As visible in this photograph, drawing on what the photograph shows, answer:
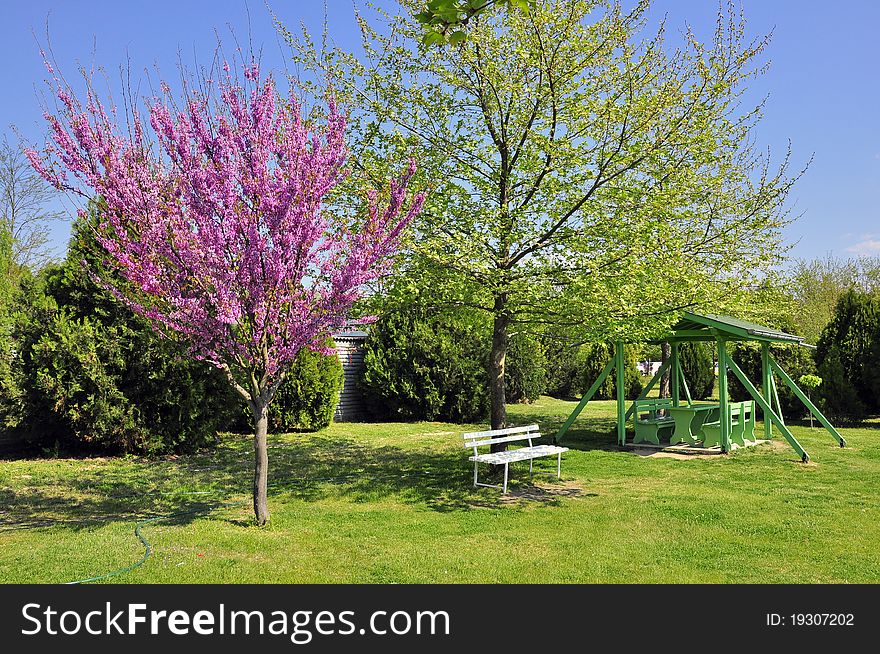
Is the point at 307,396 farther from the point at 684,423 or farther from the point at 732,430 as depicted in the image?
the point at 732,430

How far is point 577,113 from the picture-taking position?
8195mm

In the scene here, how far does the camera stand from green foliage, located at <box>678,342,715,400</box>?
22.7 metres

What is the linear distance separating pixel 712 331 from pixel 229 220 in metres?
9.25

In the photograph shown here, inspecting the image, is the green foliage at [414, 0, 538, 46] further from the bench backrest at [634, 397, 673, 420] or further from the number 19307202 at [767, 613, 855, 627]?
the bench backrest at [634, 397, 673, 420]

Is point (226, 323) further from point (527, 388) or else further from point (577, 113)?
point (527, 388)

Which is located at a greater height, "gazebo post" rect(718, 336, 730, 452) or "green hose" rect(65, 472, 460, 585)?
"gazebo post" rect(718, 336, 730, 452)

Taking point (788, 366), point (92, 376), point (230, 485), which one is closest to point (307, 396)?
point (92, 376)

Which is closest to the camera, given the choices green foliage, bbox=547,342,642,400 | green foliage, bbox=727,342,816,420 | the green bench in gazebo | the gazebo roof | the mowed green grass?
the mowed green grass

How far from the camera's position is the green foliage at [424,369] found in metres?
16.3

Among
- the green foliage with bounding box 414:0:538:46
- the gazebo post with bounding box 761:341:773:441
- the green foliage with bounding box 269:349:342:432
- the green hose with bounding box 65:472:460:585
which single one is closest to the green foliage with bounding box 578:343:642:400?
the gazebo post with bounding box 761:341:773:441

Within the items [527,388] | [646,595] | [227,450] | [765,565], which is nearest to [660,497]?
[765,565]

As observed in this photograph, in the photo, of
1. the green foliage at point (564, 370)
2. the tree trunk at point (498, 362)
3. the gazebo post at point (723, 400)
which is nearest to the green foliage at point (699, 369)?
the green foliage at point (564, 370)

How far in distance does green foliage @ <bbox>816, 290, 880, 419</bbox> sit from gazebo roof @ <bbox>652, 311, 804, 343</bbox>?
15.0 feet

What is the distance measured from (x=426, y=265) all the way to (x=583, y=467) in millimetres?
4420
